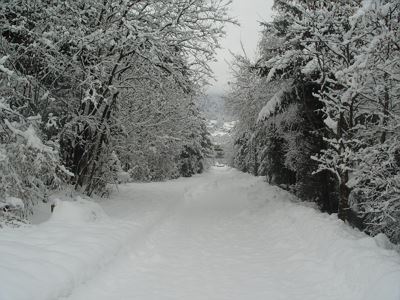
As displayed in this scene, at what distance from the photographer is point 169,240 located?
968 cm

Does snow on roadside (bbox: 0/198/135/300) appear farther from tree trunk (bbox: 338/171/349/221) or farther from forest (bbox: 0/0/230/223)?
tree trunk (bbox: 338/171/349/221)

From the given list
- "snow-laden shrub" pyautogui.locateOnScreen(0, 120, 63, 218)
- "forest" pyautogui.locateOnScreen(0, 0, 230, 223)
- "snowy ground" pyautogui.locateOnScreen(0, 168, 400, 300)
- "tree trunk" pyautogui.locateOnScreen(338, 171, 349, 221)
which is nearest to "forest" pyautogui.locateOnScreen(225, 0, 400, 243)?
"tree trunk" pyautogui.locateOnScreen(338, 171, 349, 221)

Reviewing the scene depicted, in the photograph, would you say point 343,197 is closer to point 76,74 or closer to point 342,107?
point 342,107

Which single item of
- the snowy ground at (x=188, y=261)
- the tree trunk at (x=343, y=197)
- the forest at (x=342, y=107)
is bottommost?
the snowy ground at (x=188, y=261)

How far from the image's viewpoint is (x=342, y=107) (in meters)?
10.7

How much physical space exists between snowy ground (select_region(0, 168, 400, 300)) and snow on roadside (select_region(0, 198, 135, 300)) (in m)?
0.02

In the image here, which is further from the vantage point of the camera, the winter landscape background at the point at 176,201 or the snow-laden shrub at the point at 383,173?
the snow-laden shrub at the point at 383,173

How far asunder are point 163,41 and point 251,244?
271 inches

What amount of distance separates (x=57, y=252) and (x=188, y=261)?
8.45 feet

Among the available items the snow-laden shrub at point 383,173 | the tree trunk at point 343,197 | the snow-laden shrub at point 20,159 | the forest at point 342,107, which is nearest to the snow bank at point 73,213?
the snow-laden shrub at point 20,159

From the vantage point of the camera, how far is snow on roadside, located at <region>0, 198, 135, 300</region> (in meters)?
4.71

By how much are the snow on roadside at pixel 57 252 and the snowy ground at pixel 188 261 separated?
2 centimetres

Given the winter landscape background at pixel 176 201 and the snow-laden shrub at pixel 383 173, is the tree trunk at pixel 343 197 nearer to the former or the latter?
the winter landscape background at pixel 176 201

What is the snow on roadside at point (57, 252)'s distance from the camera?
4713mm
